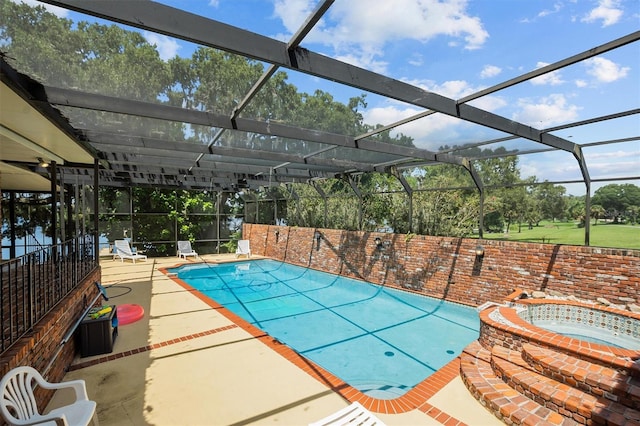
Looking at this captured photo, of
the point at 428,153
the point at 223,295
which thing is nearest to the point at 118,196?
the point at 223,295

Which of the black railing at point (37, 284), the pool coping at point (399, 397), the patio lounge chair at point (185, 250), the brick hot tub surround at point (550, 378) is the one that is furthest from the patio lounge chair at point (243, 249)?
the brick hot tub surround at point (550, 378)

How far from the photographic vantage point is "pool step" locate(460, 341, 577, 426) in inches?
116

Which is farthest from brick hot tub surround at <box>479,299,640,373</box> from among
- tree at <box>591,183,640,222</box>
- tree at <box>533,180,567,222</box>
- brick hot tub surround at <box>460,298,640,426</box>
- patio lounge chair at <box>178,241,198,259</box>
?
tree at <box>533,180,567,222</box>

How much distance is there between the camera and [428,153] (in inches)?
277

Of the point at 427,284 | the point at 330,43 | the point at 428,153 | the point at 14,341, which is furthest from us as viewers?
the point at 427,284

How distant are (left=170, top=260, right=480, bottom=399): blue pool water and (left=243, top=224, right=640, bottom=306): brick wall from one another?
1.59 feet

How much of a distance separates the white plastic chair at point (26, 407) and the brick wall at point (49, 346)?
0.12 meters

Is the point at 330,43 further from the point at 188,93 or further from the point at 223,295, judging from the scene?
the point at 223,295

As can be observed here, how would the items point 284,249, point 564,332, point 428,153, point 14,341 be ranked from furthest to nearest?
1. point 284,249
2. point 428,153
3. point 564,332
4. point 14,341

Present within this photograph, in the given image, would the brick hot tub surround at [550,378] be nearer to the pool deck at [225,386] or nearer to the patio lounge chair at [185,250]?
the pool deck at [225,386]

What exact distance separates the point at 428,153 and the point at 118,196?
1392cm

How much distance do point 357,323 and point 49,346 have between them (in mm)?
5114

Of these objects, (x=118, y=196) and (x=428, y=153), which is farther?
(x=118, y=196)

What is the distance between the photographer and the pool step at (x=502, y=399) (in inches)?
116
